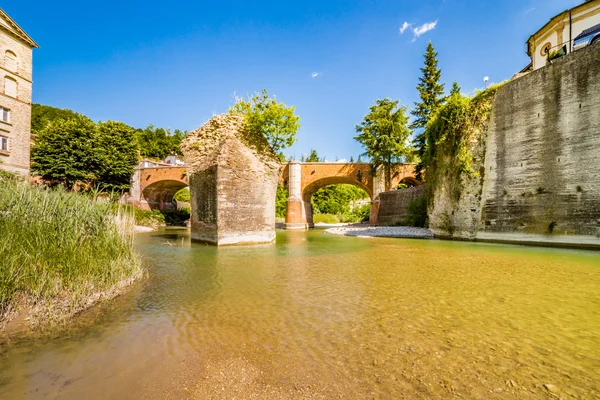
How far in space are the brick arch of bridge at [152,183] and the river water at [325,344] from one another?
116 ft

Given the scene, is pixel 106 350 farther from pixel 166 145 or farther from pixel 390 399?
pixel 166 145

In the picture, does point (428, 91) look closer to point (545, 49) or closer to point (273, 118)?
point (545, 49)

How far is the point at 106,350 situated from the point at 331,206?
4749 cm

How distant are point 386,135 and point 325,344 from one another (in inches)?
1184

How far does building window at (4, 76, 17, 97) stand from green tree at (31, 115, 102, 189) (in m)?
3.72

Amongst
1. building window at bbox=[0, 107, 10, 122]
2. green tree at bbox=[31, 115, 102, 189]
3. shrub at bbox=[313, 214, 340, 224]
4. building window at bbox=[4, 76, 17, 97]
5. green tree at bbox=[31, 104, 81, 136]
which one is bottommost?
shrub at bbox=[313, 214, 340, 224]

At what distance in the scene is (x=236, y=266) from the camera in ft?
29.2

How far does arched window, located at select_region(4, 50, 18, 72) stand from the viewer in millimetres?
26312

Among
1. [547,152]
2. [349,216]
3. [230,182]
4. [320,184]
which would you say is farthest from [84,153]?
[349,216]

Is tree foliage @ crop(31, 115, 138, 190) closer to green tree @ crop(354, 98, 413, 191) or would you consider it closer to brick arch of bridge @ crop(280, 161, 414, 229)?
brick arch of bridge @ crop(280, 161, 414, 229)

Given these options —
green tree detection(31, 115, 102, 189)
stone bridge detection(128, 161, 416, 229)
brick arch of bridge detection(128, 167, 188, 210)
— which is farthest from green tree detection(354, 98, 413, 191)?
green tree detection(31, 115, 102, 189)

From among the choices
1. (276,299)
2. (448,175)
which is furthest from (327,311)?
(448,175)

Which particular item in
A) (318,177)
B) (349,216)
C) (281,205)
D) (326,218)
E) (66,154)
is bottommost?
(326,218)

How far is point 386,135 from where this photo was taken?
3103cm
